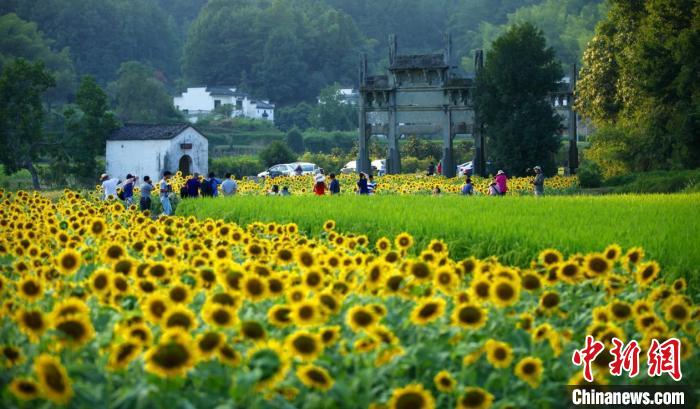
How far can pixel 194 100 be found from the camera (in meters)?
107

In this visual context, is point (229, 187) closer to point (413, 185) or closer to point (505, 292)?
point (413, 185)

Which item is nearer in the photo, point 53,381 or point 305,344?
point 53,381

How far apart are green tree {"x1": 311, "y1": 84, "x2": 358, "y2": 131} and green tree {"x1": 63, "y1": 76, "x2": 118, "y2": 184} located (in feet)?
159

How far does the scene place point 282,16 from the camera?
125375mm

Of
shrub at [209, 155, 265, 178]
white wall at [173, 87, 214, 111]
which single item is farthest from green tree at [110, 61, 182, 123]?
shrub at [209, 155, 265, 178]

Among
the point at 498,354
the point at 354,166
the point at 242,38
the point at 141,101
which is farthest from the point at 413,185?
the point at 242,38

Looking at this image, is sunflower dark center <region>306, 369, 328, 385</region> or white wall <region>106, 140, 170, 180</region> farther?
white wall <region>106, 140, 170, 180</region>

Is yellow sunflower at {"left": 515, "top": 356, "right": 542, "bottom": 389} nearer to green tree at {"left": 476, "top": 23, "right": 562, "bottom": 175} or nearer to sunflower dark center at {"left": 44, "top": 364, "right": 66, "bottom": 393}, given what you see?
sunflower dark center at {"left": 44, "top": 364, "right": 66, "bottom": 393}

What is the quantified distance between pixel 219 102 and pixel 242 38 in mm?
18448

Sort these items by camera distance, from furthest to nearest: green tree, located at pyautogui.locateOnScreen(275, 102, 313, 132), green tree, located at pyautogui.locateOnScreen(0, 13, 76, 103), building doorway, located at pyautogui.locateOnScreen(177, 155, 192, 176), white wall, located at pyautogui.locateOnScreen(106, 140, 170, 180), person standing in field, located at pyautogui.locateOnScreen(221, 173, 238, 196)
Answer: green tree, located at pyautogui.locateOnScreen(275, 102, 313, 132) < green tree, located at pyautogui.locateOnScreen(0, 13, 76, 103) < building doorway, located at pyautogui.locateOnScreen(177, 155, 192, 176) < white wall, located at pyautogui.locateOnScreen(106, 140, 170, 180) < person standing in field, located at pyautogui.locateOnScreen(221, 173, 238, 196)

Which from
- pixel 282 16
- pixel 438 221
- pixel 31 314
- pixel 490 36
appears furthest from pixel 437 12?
pixel 31 314

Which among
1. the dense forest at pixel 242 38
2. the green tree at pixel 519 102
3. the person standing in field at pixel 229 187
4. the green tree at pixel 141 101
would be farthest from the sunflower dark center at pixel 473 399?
the dense forest at pixel 242 38

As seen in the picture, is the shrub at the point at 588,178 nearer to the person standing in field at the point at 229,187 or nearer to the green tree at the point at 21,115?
the person standing in field at the point at 229,187

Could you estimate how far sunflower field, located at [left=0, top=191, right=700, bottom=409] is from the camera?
5391 mm
